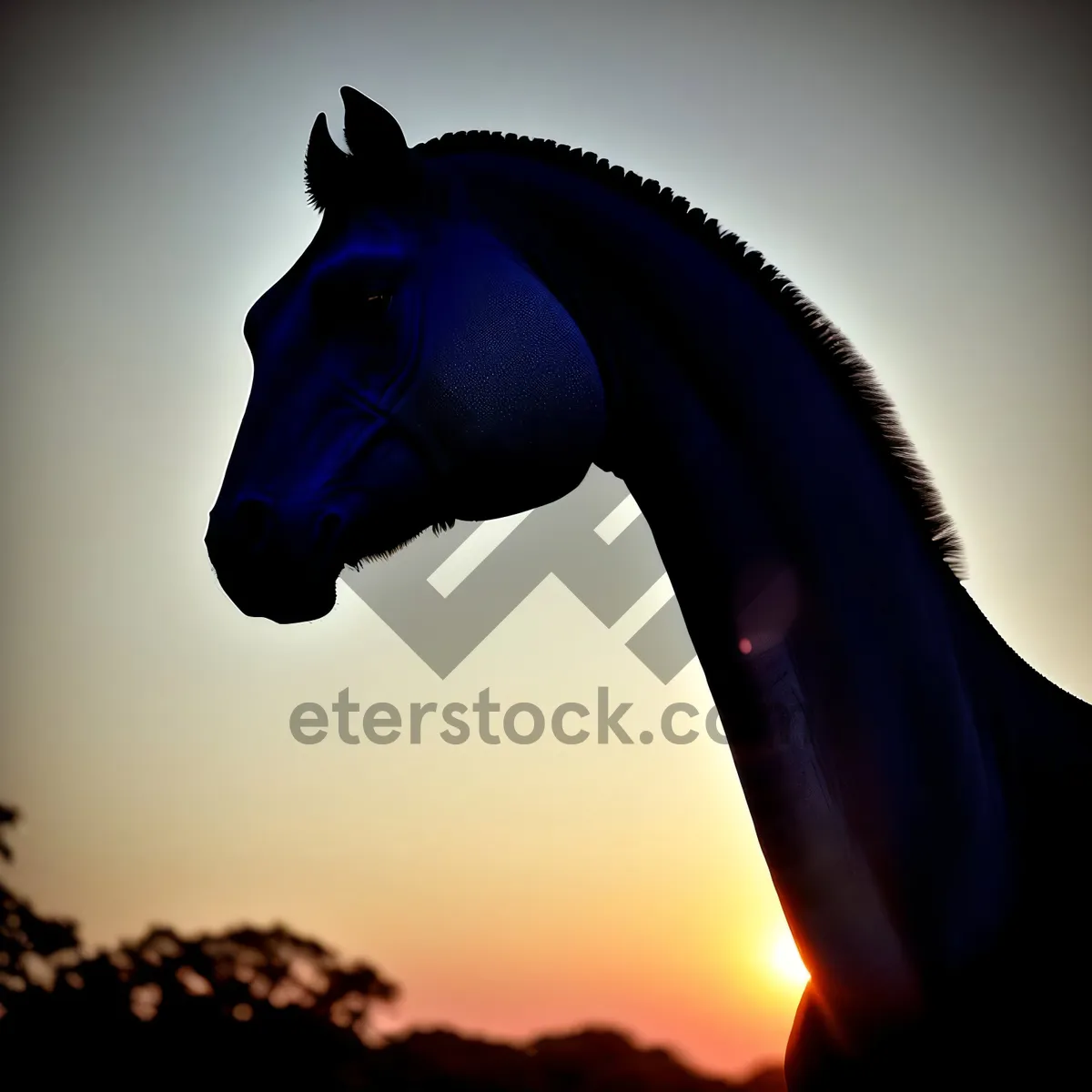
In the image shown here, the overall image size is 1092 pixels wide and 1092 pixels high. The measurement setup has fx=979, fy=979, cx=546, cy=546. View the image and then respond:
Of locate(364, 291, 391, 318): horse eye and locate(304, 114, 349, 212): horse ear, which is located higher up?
locate(304, 114, 349, 212): horse ear

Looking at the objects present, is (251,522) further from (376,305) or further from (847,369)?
(847,369)

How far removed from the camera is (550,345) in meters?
1.64

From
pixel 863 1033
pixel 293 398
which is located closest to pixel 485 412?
pixel 293 398

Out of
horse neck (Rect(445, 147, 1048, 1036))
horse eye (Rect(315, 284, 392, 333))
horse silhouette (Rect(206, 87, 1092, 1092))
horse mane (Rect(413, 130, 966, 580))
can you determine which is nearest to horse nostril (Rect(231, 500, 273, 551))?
horse silhouette (Rect(206, 87, 1092, 1092))

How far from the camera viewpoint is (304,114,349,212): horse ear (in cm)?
180

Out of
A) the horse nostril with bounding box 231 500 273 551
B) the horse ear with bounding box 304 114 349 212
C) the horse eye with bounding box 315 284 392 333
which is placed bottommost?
the horse nostril with bounding box 231 500 273 551

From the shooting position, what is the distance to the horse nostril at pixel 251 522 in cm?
155

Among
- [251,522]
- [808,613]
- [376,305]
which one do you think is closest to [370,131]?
[376,305]

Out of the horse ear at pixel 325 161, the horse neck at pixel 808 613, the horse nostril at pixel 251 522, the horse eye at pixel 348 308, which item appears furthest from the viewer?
the horse ear at pixel 325 161

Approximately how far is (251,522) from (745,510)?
30.8 inches

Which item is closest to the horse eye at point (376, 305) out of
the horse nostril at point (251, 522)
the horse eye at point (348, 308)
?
the horse eye at point (348, 308)

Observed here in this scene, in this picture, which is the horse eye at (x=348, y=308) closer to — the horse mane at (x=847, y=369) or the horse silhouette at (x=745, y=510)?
the horse silhouette at (x=745, y=510)

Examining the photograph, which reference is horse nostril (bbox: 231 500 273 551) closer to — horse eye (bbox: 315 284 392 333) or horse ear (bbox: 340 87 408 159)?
horse eye (bbox: 315 284 392 333)

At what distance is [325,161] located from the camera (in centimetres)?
181
